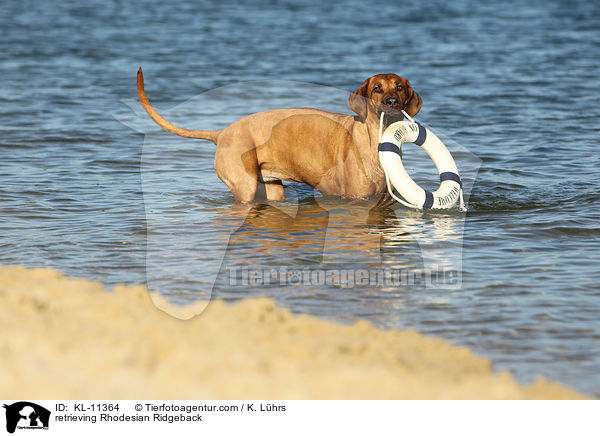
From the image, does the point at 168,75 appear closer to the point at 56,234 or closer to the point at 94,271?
the point at 56,234

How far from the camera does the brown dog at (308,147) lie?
21.6ft

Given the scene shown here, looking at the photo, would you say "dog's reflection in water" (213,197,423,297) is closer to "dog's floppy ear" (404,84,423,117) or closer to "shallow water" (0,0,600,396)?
"shallow water" (0,0,600,396)

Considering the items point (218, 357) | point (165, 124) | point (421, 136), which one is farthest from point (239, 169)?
point (218, 357)

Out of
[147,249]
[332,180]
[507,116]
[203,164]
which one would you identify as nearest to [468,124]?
[507,116]

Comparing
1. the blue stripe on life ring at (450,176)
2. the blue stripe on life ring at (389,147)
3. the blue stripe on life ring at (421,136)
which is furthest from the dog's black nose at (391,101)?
the blue stripe on life ring at (450,176)

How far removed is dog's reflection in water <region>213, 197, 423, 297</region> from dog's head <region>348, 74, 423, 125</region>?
0.72 m

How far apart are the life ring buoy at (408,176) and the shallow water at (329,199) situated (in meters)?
0.14

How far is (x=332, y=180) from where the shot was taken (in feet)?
22.3

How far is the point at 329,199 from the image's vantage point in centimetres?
688

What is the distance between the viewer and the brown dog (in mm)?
6586
